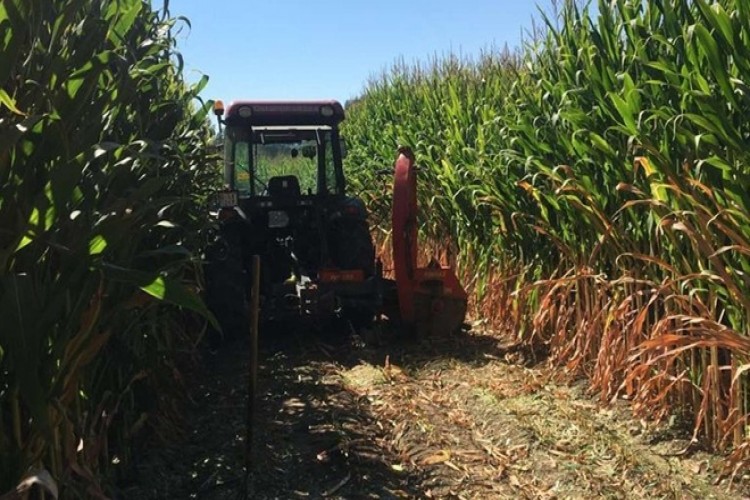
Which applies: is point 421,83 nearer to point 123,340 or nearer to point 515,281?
point 515,281

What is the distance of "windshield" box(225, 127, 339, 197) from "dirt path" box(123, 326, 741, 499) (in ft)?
6.23

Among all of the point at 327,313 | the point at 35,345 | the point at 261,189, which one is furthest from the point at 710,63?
the point at 261,189

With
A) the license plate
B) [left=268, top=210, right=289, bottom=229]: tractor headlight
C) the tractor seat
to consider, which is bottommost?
[left=268, top=210, right=289, bottom=229]: tractor headlight

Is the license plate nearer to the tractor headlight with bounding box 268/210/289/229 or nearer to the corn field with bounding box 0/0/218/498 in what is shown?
the tractor headlight with bounding box 268/210/289/229

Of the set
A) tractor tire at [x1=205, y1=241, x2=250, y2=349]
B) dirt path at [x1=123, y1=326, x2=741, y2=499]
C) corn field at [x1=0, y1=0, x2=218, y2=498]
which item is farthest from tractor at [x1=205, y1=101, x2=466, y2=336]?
corn field at [x1=0, y1=0, x2=218, y2=498]

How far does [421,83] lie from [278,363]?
525 centimetres

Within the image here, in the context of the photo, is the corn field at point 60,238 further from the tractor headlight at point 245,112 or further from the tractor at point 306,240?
the tractor headlight at point 245,112

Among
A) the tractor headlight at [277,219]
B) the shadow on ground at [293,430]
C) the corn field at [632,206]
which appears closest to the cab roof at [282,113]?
the tractor headlight at [277,219]

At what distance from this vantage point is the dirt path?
10.3 feet

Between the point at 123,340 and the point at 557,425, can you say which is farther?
the point at 557,425

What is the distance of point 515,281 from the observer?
18.7 ft

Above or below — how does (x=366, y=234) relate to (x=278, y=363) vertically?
above

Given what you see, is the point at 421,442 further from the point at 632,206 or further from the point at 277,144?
the point at 277,144

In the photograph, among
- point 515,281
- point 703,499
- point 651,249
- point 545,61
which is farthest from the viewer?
point 515,281
